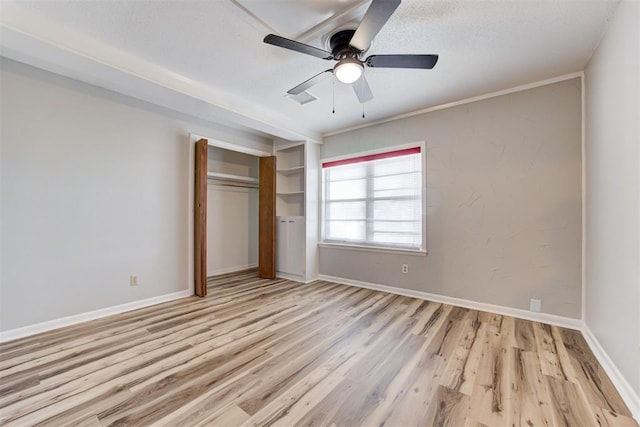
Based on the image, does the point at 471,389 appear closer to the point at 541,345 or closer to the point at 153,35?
the point at 541,345

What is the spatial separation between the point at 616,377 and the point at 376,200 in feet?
9.15

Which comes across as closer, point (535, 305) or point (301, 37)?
point (301, 37)

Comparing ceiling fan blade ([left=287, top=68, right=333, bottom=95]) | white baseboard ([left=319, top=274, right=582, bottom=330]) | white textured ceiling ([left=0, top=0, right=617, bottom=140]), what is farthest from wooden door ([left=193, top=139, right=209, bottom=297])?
white baseboard ([left=319, top=274, right=582, bottom=330])

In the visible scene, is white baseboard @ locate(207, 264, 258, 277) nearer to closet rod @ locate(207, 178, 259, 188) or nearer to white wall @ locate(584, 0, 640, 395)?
closet rod @ locate(207, 178, 259, 188)

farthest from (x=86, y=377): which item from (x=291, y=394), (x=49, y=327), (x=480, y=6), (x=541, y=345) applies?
(x=480, y=6)

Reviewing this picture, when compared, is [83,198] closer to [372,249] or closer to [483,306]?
[372,249]

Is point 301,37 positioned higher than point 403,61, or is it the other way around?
point 301,37

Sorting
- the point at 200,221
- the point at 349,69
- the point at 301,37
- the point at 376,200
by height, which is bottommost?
the point at 200,221

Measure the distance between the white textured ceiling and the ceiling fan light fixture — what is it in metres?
0.28

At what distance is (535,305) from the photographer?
107 inches

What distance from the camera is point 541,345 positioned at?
2.22 metres

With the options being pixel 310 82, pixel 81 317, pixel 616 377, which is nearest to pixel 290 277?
pixel 81 317

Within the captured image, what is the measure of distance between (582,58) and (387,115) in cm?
196

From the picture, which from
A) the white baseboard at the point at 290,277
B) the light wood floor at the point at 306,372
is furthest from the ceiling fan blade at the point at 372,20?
the white baseboard at the point at 290,277
